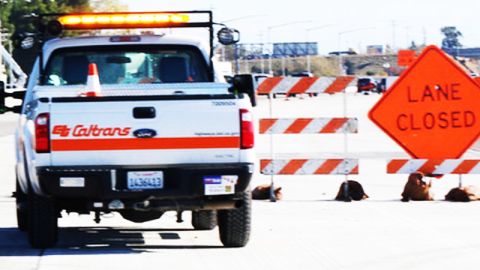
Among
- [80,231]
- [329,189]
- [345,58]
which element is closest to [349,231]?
[80,231]

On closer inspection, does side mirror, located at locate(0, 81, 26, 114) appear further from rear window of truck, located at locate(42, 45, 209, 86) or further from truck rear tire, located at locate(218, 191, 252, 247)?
truck rear tire, located at locate(218, 191, 252, 247)

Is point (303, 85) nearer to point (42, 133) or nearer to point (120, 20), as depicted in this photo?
point (120, 20)

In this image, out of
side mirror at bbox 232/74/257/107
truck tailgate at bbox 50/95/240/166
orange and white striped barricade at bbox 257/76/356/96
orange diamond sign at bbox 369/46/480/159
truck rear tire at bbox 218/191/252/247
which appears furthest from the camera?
orange diamond sign at bbox 369/46/480/159

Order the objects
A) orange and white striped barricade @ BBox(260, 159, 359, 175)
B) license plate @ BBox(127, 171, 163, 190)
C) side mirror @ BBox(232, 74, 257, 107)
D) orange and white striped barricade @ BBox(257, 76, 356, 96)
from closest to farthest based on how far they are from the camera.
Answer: license plate @ BBox(127, 171, 163, 190), side mirror @ BBox(232, 74, 257, 107), orange and white striped barricade @ BBox(260, 159, 359, 175), orange and white striped barricade @ BBox(257, 76, 356, 96)

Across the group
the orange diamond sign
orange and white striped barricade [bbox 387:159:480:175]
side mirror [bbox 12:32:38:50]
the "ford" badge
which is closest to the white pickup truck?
the "ford" badge

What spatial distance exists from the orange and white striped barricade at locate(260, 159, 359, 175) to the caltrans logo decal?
552cm

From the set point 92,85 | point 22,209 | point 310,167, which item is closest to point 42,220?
point 92,85

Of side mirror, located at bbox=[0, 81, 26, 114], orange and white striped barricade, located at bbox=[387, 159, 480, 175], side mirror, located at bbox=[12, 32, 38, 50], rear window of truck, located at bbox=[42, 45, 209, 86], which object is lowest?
orange and white striped barricade, located at bbox=[387, 159, 480, 175]

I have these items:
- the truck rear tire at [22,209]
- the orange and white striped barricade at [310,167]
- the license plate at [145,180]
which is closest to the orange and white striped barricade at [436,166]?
the orange and white striped barricade at [310,167]

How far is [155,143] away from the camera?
38.9 feet

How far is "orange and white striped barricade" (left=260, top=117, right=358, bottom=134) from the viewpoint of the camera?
17.3m

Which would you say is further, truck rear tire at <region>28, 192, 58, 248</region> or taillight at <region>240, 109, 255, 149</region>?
truck rear tire at <region>28, 192, 58, 248</region>

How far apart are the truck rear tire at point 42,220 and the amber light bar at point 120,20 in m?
2.02

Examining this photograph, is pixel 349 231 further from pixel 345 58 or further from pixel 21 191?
pixel 345 58
